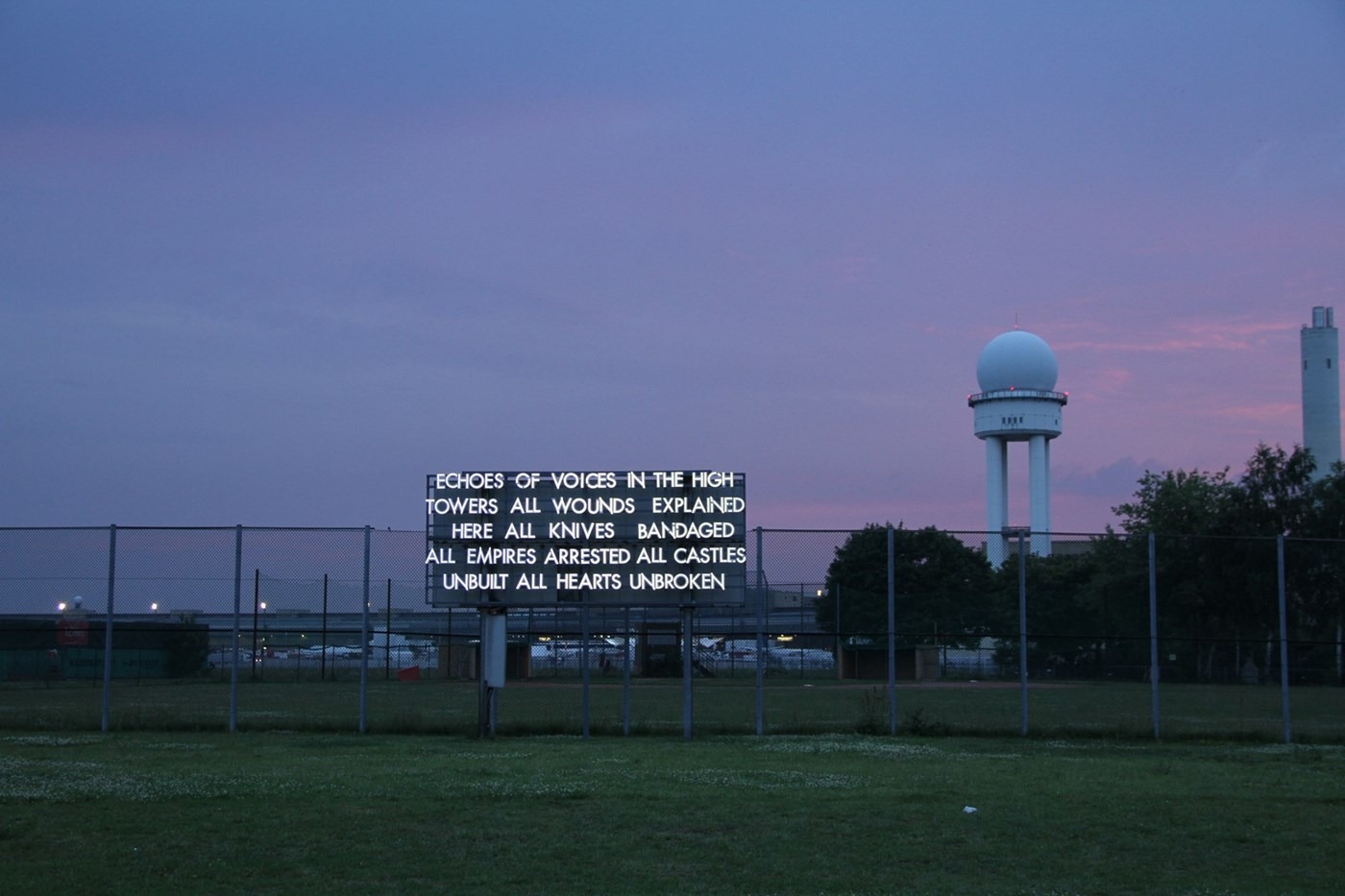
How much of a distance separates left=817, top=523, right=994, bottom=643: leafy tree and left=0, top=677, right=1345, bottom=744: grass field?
1812mm

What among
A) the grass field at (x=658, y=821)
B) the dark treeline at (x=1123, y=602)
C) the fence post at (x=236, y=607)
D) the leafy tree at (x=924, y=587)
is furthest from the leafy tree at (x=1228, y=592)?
the fence post at (x=236, y=607)

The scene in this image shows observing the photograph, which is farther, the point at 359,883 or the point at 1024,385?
the point at 1024,385

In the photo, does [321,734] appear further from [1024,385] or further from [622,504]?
[1024,385]

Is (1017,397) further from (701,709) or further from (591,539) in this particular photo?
(591,539)

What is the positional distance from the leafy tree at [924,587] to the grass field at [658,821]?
6222 millimetres

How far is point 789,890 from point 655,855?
5.54ft

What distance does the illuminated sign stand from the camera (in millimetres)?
22672

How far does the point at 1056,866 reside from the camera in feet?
36.5

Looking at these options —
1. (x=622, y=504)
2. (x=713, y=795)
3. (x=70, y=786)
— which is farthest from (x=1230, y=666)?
(x=70, y=786)

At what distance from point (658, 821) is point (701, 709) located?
859 inches

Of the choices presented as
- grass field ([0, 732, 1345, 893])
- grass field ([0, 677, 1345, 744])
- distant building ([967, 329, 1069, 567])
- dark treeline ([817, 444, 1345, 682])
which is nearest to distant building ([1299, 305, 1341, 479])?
distant building ([967, 329, 1069, 567])

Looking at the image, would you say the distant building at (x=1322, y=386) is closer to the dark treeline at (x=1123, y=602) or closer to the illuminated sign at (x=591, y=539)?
the dark treeline at (x=1123, y=602)

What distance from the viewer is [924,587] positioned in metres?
26.8

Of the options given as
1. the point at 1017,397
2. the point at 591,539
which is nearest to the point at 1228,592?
the point at 591,539
